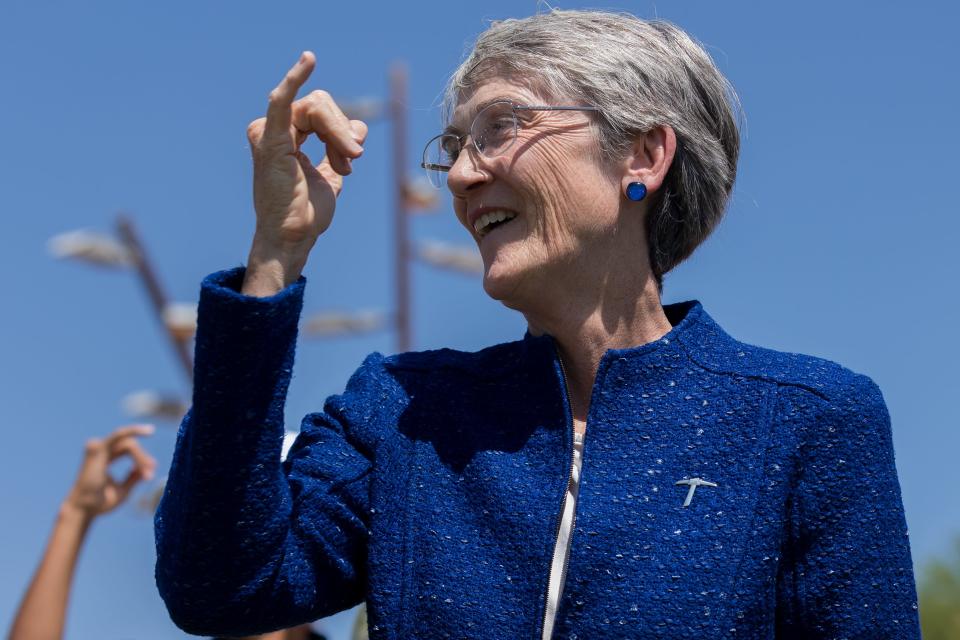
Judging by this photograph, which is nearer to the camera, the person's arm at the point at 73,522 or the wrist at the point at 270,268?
the wrist at the point at 270,268

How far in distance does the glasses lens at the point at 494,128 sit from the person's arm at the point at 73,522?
2043mm

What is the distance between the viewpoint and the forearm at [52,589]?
13.8 feet

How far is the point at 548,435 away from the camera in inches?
116

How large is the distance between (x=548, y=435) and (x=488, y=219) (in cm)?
47

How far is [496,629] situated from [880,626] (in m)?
0.70

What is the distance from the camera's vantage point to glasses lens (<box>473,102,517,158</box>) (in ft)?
10.2

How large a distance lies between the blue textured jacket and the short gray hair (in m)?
0.41

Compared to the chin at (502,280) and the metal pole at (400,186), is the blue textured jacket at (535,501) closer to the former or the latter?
the chin at (502,280)

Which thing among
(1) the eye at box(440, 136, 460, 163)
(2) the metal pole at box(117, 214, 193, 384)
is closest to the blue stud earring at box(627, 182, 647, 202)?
(1) the eye at box(440, 136, 460, 163)

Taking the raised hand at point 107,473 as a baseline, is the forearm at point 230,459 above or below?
below

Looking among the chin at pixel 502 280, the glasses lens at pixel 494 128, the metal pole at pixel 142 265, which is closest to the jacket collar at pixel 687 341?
the chin at pixel 502 280

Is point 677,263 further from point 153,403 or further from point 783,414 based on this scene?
point 153,403

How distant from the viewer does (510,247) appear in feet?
9.86

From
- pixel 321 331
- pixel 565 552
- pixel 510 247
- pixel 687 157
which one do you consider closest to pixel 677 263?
pixel 687 157
